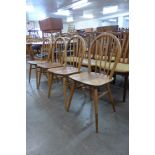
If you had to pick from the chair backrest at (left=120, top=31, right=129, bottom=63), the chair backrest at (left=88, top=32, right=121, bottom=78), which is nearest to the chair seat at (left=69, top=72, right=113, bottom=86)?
the chair backrest at (left=88, top=32, right=121, bottom=78)

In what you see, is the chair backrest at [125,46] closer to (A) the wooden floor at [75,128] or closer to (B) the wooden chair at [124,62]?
(B) the wooden chair at [124,62]

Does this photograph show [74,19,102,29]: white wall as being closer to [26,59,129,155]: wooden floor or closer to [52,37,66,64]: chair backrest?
[52,37,66,64]: chair backrest

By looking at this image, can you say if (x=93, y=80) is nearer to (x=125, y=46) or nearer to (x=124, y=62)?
(x=124, y=62)

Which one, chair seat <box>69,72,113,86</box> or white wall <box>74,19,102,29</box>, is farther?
white wall <box>74,19,102,29</box>

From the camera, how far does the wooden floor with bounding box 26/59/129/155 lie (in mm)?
1384

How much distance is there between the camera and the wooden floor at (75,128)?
1384mm

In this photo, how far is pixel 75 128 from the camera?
5.49 feet

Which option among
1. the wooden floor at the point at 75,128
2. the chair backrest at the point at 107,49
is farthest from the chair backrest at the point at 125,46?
the wooden floor at the point at 75,128

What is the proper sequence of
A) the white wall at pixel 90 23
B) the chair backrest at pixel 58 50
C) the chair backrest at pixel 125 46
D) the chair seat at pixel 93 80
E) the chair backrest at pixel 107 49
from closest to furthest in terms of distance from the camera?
the chair seat at pixel 93 80 < the chair backrest at pixel 107 49 < the chair backrest at pixel 125 46 < the chair backrest at pixel 58 50 < the white wall at pixel 90 23
